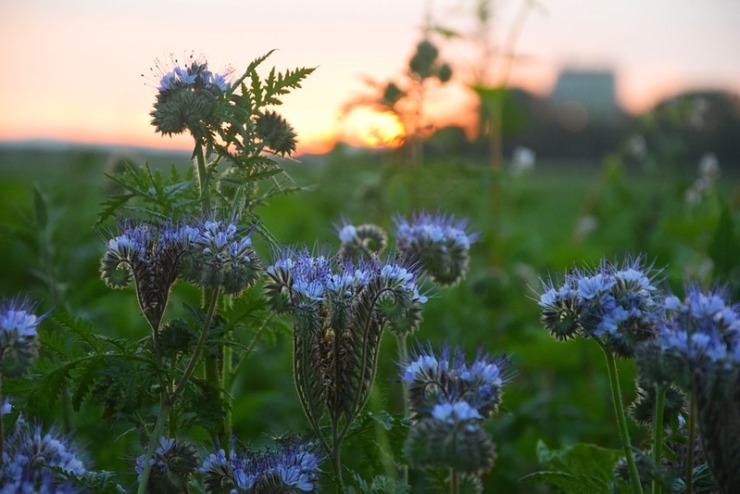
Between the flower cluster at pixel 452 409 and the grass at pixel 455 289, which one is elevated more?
the grass at pixel 455 289

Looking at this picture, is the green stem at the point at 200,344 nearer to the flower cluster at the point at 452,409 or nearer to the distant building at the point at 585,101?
the flower cluster at the point at 452,409

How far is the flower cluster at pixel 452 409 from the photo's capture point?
1.75 metres

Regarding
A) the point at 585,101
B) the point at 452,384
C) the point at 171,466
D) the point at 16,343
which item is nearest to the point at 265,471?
the point at 171,466

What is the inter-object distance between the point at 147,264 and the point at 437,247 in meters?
1.08

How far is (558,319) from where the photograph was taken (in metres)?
2.13

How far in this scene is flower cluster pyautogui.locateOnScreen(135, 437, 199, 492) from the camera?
2053 mm

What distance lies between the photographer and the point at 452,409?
183 cm

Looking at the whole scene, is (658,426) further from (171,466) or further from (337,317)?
(171,466)

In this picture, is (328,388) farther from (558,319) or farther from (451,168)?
(451,168)

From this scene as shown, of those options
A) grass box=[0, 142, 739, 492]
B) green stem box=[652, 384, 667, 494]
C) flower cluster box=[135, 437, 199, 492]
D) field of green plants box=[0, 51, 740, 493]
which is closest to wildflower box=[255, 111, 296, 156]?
field of green plants box=[0, 51, 740, 493]

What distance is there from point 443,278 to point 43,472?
142cm

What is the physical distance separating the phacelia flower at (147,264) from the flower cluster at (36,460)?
0.42 metres

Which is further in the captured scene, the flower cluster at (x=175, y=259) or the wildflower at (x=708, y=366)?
the flower cluster at (x=175, y=259)

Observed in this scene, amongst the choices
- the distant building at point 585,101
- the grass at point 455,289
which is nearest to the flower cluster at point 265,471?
the grass at point 455,289
